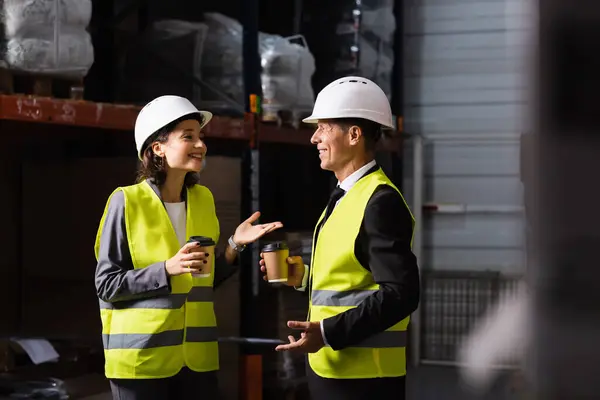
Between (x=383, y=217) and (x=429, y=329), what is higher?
(x=383, y=217)

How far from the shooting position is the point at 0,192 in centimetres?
575

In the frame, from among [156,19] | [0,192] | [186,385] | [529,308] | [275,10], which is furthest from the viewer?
[275,10]

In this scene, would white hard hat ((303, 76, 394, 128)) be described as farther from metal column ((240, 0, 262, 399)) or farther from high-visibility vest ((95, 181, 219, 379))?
metal column ((240, 0, 262, 399))

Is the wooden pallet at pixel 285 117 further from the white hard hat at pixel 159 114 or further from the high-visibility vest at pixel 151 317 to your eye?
the high-visibility vest at pixel 151 317

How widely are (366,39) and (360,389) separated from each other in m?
5.20

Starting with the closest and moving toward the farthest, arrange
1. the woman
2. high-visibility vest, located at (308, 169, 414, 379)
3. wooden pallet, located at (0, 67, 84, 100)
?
1. high-visibility vest, located at (308, 169, 414, 379)
2. the woman
3. wooden pallet, located at (0, 67, 84, 100)

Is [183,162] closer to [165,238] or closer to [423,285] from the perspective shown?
[165,238]

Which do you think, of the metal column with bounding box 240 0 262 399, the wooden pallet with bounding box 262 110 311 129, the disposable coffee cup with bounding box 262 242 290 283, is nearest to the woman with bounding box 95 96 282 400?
the disposable coffee cup with bounding box 262 242 290 283

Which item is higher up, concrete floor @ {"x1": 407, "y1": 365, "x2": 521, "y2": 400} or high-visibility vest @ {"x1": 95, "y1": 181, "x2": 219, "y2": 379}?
high-visibility vest @ {"x1": 95, "y1": 181, "x2": 219, "y2": 379}

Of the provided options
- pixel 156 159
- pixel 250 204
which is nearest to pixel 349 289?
pixel 156 159

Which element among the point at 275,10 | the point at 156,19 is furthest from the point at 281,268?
the point at 275,10

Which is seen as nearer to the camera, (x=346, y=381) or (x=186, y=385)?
(x=346, y=381)

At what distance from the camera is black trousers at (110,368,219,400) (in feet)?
11.4

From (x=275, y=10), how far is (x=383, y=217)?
5272 mm
